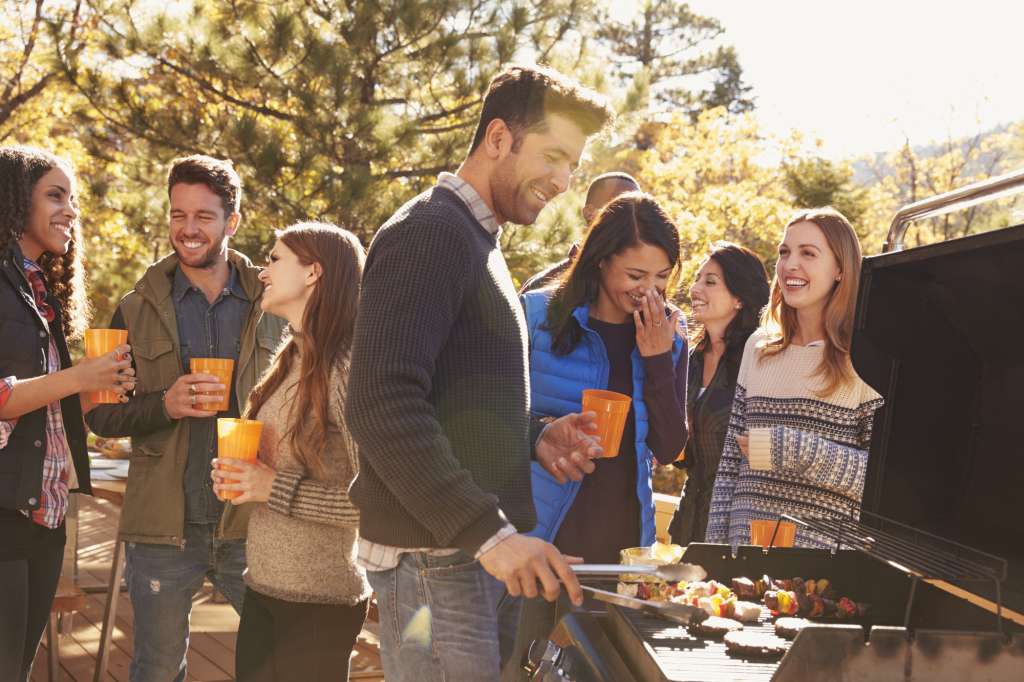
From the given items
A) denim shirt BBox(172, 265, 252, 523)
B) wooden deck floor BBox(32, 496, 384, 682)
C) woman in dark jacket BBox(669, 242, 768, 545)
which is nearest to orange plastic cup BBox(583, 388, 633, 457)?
woman in dark jacket BBox(669, 242, 768, 545)

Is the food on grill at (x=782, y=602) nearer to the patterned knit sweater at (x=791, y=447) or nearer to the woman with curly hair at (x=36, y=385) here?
the patterned knit sweater at (x=791, y=447)

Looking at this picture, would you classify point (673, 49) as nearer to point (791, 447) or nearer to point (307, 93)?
point (307, 93)

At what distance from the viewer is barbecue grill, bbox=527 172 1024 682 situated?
1703 mm

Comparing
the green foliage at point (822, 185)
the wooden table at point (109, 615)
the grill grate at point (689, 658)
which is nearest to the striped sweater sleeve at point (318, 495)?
the grill grate at point (689, 658)

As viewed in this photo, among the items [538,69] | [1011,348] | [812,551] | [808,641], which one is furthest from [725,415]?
[808,641]

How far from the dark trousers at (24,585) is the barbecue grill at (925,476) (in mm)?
1322

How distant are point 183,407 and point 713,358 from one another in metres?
2.02

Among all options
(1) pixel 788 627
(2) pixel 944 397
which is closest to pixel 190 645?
(1) pixel 788 627

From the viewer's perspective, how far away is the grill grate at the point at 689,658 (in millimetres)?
1451

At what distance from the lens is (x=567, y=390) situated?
2.74 m

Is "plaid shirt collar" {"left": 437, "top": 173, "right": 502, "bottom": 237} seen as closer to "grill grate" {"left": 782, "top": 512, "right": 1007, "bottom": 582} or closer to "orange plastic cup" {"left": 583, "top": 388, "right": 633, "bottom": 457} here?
"orange plastic cup" {"left": 583, "top": 388, "right": 633, "bottom": 457}

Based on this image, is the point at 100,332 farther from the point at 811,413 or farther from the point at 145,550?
the point at 811,413

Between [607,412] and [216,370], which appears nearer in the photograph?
[607,412]

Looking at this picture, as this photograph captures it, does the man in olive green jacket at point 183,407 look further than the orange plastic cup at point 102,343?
Yes
